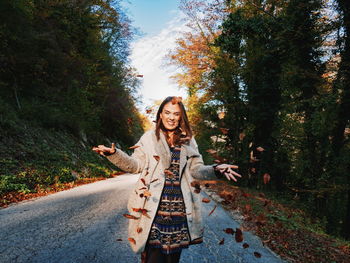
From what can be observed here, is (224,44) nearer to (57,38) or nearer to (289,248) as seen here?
(289,248)

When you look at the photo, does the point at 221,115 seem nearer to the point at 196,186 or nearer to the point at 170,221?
the point at 196,186

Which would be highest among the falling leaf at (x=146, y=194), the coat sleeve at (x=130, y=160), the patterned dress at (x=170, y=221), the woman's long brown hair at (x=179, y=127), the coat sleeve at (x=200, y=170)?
the woman's long brown hair at (x=179, y=127)

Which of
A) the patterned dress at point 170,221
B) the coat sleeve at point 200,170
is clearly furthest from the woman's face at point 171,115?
the patterned dress at point 170,221

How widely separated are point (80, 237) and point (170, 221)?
2.94 meters

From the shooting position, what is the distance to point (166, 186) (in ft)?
6.66

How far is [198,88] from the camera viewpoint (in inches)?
591

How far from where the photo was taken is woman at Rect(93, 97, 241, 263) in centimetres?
193

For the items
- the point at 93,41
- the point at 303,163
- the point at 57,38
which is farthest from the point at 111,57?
the point at 303,163

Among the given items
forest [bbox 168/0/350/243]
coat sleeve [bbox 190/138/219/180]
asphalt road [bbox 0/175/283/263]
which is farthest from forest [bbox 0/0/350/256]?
coat sleeve [bbox 190/138/219/180]

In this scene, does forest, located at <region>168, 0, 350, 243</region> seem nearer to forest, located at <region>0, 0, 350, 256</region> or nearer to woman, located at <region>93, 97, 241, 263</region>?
forest, located at <region>0, 0, 350, 256</region>

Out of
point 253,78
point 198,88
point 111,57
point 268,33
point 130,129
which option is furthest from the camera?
point 130,129

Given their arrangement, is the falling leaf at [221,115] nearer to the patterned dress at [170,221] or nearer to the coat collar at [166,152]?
the coat collar at [166,152]

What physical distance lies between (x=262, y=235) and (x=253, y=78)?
9.58 meters

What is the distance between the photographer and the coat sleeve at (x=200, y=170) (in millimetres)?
2102
